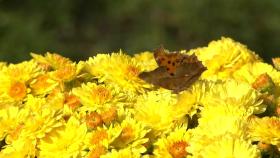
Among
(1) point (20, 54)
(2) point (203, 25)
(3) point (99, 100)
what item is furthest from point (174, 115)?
(2) point (203, 25)

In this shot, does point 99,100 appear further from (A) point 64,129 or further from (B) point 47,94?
(B) point 47,94

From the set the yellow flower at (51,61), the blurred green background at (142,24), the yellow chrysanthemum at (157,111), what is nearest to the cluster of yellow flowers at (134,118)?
the yellow chrysanthemum at (157,111)

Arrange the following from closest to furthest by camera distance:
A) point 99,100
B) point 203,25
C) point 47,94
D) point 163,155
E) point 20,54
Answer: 1. point 163,155
2. point 99,100
3. point 47,94
4. point 20,54
5. point 203,25

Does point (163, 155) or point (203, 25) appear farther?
point (203, 25)

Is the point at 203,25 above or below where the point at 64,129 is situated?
above

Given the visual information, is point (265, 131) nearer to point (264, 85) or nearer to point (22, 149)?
point (264, 85)

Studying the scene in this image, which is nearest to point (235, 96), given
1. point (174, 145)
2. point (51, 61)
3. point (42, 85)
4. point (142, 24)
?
point (174, 145)

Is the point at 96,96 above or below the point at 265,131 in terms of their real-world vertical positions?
above
